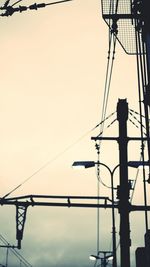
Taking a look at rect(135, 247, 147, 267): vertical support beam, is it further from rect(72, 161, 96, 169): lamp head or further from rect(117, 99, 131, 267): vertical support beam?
rect(72, 161, 96, 169): lamp head

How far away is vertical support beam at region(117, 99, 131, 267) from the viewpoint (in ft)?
44.4

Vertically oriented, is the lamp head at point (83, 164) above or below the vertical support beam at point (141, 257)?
above

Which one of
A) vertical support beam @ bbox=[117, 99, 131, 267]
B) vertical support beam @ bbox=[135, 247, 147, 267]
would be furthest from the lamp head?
vertical support beam @ bbox=[135, 247, 147, 267]

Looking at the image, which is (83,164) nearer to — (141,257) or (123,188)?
(123,188)

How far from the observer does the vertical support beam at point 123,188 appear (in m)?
13.5

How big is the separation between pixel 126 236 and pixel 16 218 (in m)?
5.88

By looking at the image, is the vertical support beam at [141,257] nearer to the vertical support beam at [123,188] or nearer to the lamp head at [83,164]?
the vertical support beam at [123,188]

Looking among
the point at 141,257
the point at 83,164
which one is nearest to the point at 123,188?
the point at 83,164

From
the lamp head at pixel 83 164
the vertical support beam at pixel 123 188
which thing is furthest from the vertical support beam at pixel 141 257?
the lamp head at pixel 83 164

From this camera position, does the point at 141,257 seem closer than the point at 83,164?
Yes

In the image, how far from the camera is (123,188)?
46.9 feet

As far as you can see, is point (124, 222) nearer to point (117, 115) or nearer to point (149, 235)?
point (117, 115)

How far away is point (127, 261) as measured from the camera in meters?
13.5

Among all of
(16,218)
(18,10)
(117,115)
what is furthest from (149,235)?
(16,218)
